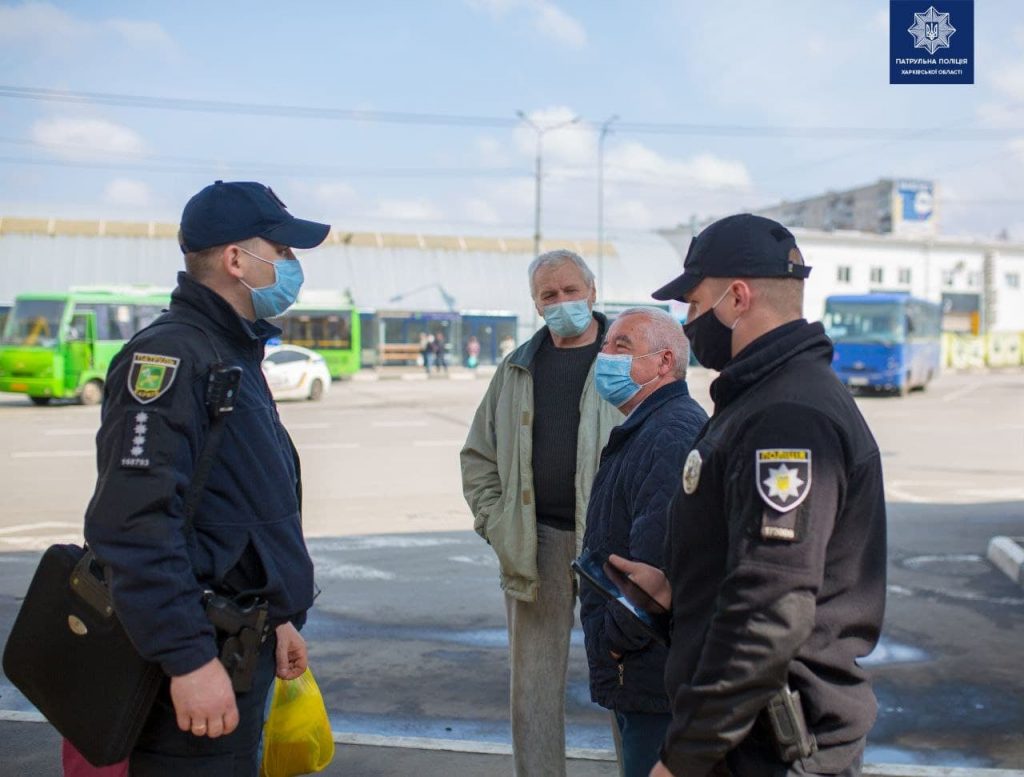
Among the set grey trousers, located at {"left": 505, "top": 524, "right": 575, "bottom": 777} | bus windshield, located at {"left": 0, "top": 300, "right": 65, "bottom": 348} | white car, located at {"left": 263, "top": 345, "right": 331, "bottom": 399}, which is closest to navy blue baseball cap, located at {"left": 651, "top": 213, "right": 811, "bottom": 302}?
grey trousers, located at {"left": 505, "top": 524, "right": 575, "bottom": 777}

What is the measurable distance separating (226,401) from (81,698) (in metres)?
0.74

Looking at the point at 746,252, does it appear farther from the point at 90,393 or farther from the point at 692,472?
the point at 90,393

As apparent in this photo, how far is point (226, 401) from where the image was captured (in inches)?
98.6

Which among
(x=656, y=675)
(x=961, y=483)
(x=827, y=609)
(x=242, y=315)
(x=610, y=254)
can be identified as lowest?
(x=961, y=483)

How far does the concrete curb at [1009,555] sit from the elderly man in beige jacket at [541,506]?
218 inches

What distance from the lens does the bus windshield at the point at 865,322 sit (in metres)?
32.1

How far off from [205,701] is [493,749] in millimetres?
2679

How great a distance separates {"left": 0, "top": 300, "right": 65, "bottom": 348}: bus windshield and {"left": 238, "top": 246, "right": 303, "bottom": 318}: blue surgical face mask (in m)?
26.6

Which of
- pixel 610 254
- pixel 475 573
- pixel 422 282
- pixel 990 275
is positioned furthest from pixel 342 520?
pixel 990 275

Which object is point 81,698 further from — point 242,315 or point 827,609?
point 827,609

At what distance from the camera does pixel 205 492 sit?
99.5 inches

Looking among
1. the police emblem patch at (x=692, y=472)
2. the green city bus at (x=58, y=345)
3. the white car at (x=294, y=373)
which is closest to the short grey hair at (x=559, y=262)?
the police emblem patch at (x=692, y=472)

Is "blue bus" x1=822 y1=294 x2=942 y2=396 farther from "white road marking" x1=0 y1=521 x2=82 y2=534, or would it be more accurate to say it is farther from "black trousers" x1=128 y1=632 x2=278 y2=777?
"black trousers" x1=128 y1=632 x2=278 y2=777

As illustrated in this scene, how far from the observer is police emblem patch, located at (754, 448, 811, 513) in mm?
2045
